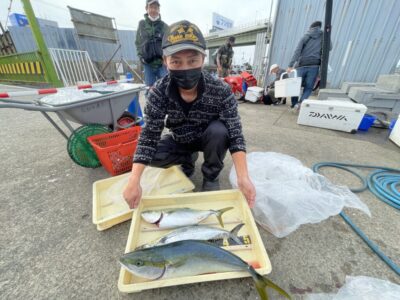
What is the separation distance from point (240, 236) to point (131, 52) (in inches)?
686

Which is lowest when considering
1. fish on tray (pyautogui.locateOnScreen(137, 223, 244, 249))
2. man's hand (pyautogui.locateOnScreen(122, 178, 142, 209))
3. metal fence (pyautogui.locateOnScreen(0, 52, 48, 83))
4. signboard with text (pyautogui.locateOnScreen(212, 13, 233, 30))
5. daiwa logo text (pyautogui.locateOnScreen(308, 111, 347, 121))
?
fish on tray (pyautogui.locateOnScreen(137, 223, 244, 249))

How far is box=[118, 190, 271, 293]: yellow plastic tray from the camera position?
0.83 m

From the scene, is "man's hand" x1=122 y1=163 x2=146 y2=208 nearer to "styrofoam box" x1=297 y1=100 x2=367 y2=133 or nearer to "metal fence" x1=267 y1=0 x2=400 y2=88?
"styrofoam box" x1=297 y1=100 x2=367 y2=133

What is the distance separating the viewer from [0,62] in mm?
8305

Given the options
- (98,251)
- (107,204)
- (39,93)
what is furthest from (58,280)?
(39,93)

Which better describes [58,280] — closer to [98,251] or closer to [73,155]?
[98,251]

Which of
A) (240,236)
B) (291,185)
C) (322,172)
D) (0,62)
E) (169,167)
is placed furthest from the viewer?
(0,62)

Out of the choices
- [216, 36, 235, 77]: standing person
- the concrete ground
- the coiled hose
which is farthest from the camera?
[216, 36, 235, 77]: standing person

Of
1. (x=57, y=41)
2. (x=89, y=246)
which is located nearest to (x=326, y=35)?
(x=89, y=246)

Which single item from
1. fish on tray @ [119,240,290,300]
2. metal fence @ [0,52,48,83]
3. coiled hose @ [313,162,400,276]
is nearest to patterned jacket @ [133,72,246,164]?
fish on tray @ [119,240,290,300]

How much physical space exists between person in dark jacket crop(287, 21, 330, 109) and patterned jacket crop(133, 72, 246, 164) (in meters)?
4.07

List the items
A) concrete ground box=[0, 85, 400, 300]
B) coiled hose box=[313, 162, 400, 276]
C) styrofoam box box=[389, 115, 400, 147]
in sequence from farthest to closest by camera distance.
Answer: styrofoam box box=[389, 115, 400, 147] < coiled hose box=[313, 162, 400, 276] < concrete ground box=[0, 85, 400, 300]

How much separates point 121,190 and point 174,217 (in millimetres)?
691

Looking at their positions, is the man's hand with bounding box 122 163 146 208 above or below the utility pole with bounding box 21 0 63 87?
below
